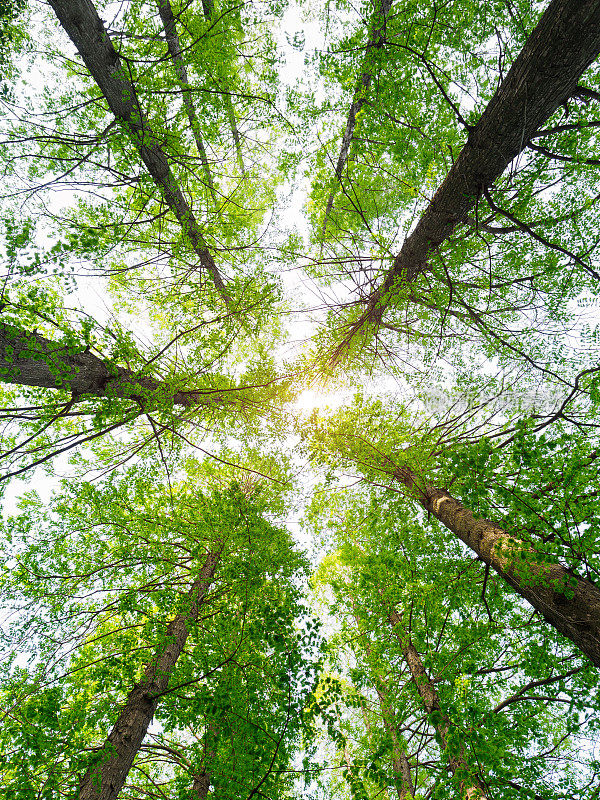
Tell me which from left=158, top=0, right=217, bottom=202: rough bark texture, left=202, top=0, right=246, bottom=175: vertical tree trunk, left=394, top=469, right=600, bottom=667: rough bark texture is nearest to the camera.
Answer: left=394, top=469, right=600, bottom=667: rough bark texture

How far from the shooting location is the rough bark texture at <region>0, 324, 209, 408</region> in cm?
348

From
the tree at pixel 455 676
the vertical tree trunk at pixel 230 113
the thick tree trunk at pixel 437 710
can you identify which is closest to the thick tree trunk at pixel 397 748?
the tree at pixel 455 676

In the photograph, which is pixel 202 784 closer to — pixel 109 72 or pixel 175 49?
pixel 109 72

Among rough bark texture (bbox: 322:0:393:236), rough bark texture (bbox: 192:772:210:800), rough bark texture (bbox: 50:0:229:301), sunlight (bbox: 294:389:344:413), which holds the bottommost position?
rough bark texture (bbox: 192:772:210:800)

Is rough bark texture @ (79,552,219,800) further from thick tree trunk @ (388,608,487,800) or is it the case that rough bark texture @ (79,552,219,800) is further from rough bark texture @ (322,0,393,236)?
rough bark texture @ (322,0,393,236)

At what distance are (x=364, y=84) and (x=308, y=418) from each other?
17.6ft

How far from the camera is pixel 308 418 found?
243 inches

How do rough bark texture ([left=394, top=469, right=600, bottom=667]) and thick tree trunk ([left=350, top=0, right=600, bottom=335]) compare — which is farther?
rough bark texture ([left=394, top=469, right=600, bottom=667])

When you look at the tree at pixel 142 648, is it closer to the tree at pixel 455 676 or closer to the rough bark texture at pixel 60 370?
the tree at pixel 455 676

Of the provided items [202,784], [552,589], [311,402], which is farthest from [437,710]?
[311,402]

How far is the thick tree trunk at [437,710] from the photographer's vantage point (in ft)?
10.1

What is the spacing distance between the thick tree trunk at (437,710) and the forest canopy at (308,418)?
0.06m

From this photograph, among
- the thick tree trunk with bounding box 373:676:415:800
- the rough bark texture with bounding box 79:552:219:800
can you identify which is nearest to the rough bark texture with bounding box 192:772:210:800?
the rough bark texture with bounding box 79:552:219:800

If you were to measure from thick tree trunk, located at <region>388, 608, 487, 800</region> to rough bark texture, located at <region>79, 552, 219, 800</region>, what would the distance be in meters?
2.76
